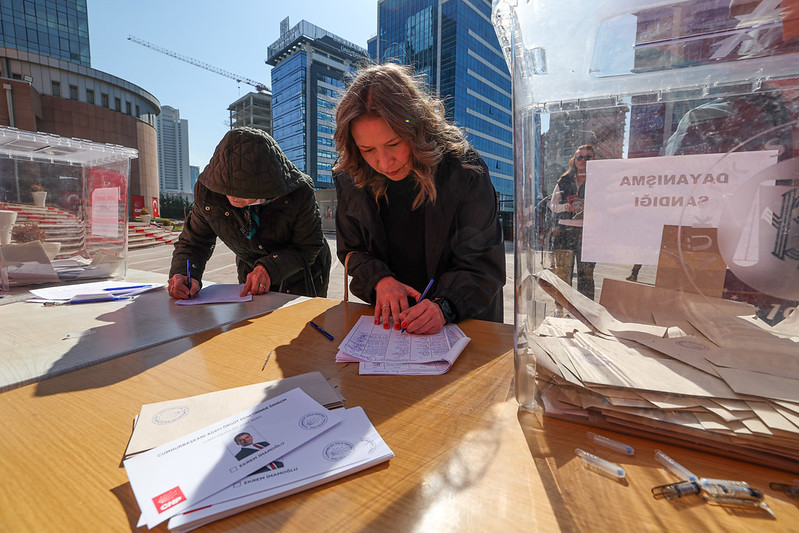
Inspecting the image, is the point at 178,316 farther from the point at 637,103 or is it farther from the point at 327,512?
the point at 637,103

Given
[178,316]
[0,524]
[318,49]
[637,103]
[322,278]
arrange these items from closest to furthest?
[0,524], [637,103], [178,316], [322,278], [318,49]

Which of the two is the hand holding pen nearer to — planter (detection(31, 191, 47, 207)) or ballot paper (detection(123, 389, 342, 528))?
ballot paper (detection(123, 389, 342, 528))

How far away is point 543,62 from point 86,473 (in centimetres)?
75

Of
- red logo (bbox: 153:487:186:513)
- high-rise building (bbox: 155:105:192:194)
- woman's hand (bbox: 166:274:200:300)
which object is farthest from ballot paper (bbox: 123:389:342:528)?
high-rise building (bbox: 155:105:192:194)

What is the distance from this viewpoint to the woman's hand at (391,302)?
3.17ft

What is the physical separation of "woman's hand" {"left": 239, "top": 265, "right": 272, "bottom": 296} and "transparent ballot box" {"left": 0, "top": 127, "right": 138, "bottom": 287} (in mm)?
850

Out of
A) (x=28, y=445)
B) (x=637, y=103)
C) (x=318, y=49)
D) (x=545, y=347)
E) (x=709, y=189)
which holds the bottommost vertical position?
(x=28, y=445)

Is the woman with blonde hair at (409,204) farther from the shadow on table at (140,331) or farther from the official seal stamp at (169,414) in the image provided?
the official seal stamp at (169,414)

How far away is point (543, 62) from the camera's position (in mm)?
492

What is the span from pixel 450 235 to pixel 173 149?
252 ft

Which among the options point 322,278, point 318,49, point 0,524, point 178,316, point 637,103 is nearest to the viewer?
point 0,524

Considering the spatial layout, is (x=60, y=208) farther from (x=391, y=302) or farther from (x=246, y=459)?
(x=246, y=459)

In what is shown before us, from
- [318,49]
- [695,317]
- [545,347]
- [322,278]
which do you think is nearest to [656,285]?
[695,317]

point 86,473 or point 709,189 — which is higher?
point 709,189
